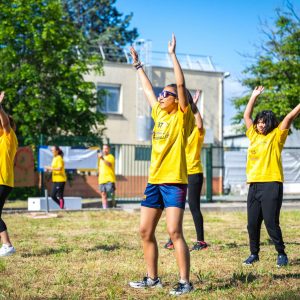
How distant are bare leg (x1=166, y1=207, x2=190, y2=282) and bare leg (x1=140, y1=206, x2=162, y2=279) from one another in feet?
0.68

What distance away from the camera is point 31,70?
22.1 m

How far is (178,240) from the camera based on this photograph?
5.40 m

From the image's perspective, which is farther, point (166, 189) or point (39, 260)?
point (39, 260)

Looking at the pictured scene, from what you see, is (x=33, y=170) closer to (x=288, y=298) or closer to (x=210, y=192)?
(x=210, y=192)

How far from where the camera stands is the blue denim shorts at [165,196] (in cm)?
545

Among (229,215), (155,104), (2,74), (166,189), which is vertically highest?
(2,74)

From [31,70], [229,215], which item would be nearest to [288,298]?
[229,215]

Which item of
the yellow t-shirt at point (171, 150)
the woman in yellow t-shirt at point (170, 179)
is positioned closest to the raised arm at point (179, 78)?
the woman in yellow t-shirt at point (170, 179)

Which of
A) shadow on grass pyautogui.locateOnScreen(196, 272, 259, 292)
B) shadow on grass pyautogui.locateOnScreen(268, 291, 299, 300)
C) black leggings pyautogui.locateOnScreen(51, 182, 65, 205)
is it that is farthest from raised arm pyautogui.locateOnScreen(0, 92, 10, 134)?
black leggings pyautogui.locateOnScreen(51, 182, 65, 205)

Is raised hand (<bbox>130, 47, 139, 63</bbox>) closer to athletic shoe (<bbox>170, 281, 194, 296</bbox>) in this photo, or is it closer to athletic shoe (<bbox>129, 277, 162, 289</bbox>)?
athletic shoe (<bbox>129, 277, 162, 289</bbox>)

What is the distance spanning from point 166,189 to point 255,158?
202 centimetres

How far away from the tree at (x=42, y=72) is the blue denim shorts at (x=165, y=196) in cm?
1639

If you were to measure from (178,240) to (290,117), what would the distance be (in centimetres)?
227

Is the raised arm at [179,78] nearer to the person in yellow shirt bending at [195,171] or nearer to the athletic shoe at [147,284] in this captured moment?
the athletic shoe at [147,284]
